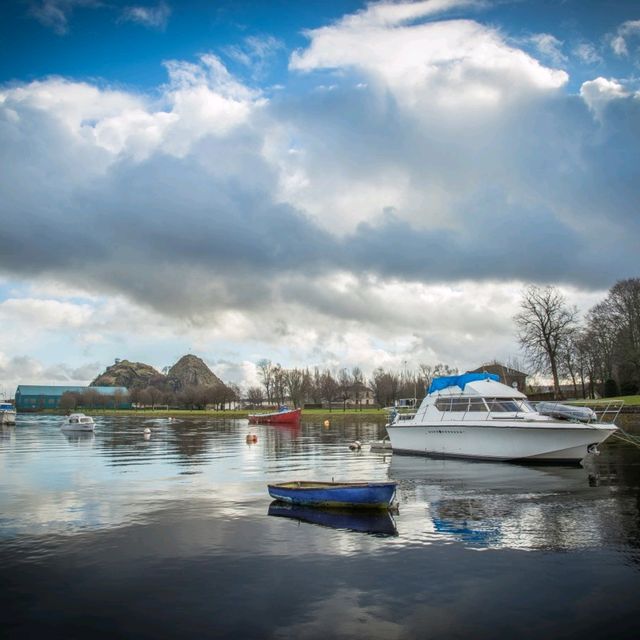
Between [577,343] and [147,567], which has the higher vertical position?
[577,343]

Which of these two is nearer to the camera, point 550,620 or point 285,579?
point 550,620

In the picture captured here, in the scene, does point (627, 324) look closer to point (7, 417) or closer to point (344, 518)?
point (344, 518)

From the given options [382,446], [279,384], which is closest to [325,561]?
A: [382,446]

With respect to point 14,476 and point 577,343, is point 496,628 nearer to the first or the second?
point 14,476

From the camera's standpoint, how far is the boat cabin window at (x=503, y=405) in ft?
108

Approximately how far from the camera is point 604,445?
4484 cm

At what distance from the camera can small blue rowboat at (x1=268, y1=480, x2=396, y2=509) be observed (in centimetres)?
2009

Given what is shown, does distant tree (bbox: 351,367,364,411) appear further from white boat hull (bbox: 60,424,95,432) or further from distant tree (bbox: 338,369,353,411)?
white boat hull (bbox: 60,424,95,432)

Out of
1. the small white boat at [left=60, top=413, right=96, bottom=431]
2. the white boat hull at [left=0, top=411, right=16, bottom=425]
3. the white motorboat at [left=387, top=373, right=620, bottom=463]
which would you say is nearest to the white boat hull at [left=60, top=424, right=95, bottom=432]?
the small white boat at [left=60, top=413, right=96, bottom=431]

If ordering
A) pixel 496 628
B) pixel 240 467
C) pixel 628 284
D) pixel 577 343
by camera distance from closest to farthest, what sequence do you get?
pixel 496 628
pixel 240 467
pixel 628 284
pixel 577 343

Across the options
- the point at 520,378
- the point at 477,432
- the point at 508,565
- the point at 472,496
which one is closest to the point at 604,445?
the point at 477,432

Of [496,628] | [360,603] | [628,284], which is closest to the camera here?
[496,628]

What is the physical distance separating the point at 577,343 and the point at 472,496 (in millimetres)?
71760

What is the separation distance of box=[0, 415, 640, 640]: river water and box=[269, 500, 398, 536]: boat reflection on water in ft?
0.24
